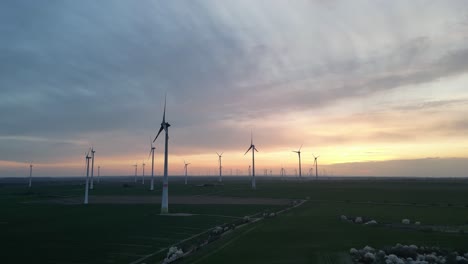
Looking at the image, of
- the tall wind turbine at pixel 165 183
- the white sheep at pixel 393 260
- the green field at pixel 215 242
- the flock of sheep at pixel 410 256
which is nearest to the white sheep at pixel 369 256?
the flock of sheep at pixel 410 256

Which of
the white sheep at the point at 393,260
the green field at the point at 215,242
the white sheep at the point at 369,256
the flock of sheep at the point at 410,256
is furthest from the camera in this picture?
the green field at the point at 215,242

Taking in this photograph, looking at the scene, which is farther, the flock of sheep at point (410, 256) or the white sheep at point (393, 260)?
the flock of sheep at point (410, 256)

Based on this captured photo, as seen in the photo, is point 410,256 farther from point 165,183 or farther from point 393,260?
point 165,183

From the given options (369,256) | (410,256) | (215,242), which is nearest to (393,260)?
(369,256)

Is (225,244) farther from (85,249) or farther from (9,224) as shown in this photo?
(9,224)

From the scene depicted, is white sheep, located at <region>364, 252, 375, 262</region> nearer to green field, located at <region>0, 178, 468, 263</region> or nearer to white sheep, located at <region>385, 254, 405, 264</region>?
white sheep, located at <region>385, 254, 405, 264</region>

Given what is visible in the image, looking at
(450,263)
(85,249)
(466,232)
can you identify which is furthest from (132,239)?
(466,232)

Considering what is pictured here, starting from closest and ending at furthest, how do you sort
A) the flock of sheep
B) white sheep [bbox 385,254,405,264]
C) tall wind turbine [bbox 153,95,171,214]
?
white sheep [bbox 385,254,405,264] < the flock of sheep < tall wind turbine [bbox 153,95,171,214]

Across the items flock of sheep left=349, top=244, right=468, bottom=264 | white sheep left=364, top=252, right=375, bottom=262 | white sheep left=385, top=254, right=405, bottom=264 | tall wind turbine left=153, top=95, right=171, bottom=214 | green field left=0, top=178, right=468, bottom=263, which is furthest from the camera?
tall wind turbine left=153, top=95, right=171, bottom=214

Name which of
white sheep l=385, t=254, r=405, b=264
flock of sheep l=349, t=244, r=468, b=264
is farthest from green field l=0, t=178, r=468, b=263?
white sheep l=385, t=254, r=405, b=264

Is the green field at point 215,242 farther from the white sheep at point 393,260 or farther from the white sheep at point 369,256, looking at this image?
the white sheep at point 393,260

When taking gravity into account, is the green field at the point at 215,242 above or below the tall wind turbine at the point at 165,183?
below
